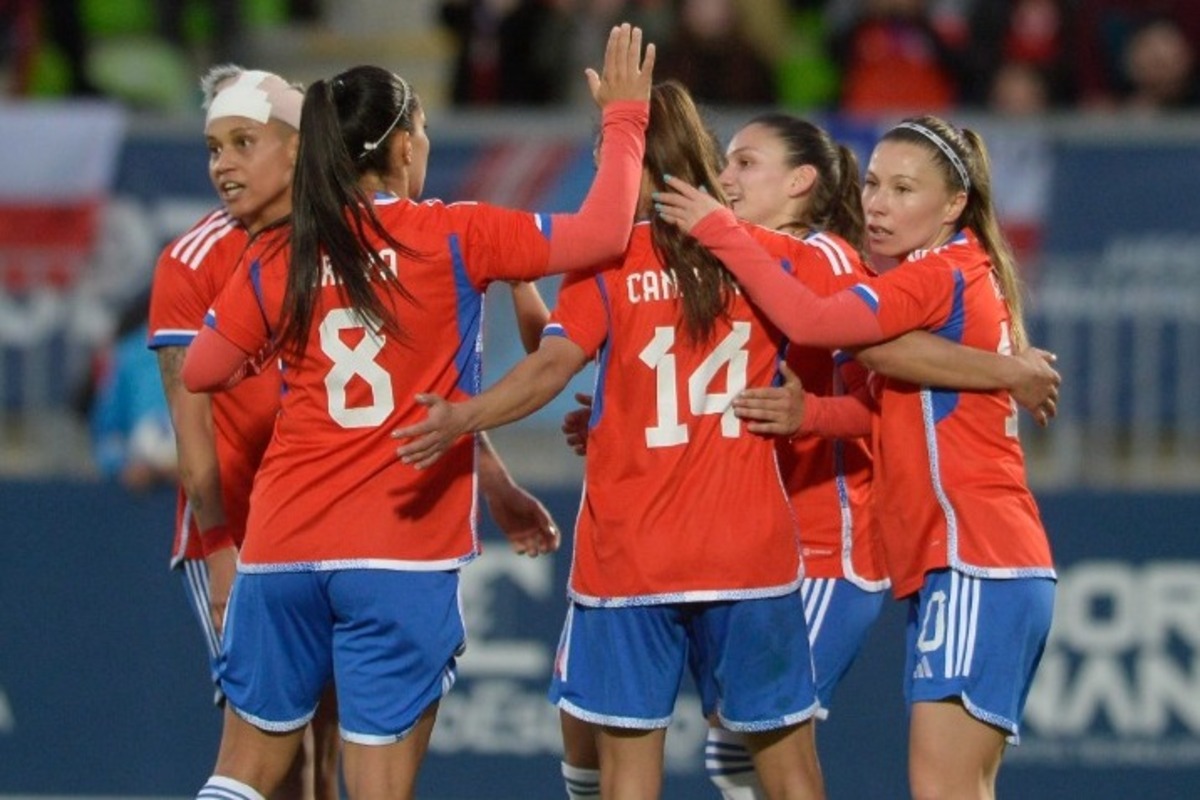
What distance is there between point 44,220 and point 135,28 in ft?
10.4

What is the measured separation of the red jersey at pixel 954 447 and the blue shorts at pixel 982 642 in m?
Result: 0.05

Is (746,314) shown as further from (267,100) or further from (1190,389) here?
(1190,389)

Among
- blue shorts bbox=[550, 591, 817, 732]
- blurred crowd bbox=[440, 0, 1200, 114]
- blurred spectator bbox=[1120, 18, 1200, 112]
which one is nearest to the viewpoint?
blue shorts bbox=[550, 591, 817, 732]

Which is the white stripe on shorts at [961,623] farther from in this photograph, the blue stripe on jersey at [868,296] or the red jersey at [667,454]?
the blue stripe on jersey at [868,296]

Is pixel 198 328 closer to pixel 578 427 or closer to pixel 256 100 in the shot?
pixel 256 100

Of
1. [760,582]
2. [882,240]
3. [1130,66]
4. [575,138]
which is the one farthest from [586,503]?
[1130,66]

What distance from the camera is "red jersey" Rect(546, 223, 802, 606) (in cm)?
555

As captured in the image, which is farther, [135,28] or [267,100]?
[135,28]

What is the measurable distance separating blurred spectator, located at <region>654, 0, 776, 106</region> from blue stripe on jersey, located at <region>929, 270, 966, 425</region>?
245 inches

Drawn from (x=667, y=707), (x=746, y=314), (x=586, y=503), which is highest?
(x=746, y=314)

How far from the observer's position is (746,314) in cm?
564

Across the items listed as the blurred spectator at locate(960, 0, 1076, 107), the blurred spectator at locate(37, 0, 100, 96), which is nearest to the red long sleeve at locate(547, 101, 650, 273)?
the blurred spectator at locate(960, 0, 1076, 107)

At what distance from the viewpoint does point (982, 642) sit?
560 centimetres

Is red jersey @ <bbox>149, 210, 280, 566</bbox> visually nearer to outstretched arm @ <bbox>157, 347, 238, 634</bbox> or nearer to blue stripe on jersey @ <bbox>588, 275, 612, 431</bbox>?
outstretched arm @ <bbox>157, 347, 238, 634</bbox>
